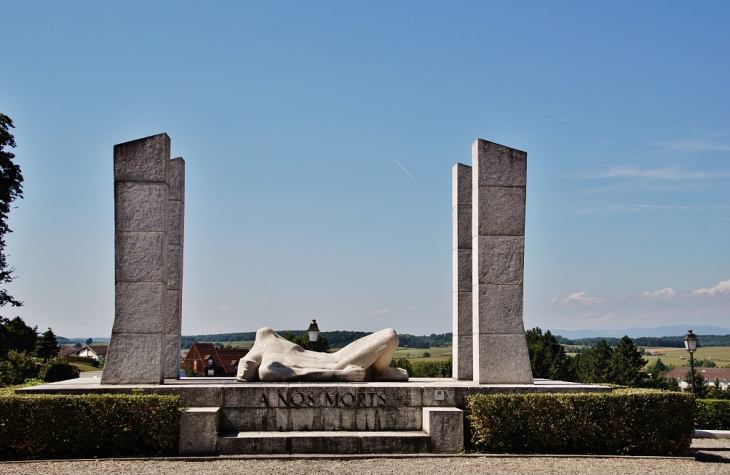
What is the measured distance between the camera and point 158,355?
42.0 ft

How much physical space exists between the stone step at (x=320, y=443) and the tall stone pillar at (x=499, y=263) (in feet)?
6.98

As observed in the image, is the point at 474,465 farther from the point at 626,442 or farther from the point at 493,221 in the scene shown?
the point at 493,221

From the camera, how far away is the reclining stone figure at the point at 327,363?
1341 centimetres

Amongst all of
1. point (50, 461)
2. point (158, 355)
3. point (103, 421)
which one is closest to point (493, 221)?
point (158, 355)

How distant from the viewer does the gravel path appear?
1030cm

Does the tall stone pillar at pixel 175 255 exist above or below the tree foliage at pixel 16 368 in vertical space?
above

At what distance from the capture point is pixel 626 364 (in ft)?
182

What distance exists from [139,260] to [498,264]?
6.45m

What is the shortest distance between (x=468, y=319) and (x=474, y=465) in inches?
195

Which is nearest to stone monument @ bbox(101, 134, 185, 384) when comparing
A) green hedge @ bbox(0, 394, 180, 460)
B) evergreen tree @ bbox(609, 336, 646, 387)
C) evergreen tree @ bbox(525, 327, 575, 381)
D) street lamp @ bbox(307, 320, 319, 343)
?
green hedge @ bbox(0, 394, 180, 460)

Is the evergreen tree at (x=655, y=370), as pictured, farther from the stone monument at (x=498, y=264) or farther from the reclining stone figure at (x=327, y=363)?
the reclining stone figure at (x=327, y=363)

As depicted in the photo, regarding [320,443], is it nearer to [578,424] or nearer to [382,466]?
[382,466]

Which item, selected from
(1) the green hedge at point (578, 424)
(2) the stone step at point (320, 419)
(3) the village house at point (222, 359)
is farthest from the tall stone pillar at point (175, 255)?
(3) the village house at point (222, 359)

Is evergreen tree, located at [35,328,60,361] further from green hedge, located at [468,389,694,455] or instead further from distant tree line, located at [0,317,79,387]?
green hedge, located at [468,389,694,455]
